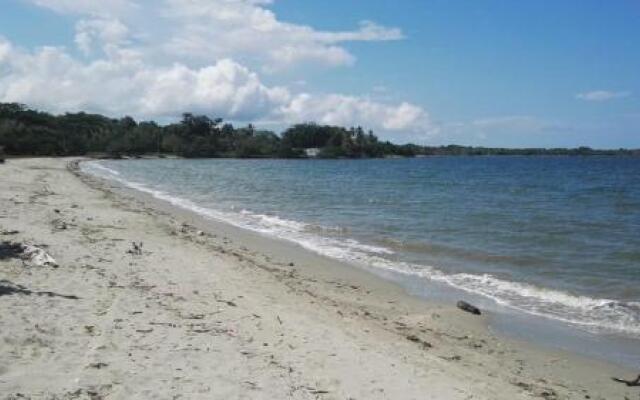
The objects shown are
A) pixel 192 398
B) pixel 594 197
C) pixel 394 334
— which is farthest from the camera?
pixel 594 197

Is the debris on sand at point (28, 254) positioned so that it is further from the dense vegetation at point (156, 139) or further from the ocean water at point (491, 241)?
the dense vegetation at point (156, 139)

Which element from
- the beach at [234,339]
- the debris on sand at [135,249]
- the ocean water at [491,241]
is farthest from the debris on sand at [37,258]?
the ocean water at [491,241]

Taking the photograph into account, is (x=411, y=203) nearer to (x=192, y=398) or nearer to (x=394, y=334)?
→ (x=394, y=334)

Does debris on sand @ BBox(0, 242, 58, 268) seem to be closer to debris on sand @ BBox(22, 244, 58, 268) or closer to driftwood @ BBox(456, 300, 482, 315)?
debris on sand @ BBox(22, 244, 58, 268)

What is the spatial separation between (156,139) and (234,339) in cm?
16496

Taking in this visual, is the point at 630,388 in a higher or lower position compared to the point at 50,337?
lower

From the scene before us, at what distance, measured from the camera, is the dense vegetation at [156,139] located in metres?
102

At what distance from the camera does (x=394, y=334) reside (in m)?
8.59

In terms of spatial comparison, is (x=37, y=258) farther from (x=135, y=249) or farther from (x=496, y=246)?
(x=496, y=246)

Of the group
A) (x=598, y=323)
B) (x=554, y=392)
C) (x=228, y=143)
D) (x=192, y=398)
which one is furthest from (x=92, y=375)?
(x=228, y=143)

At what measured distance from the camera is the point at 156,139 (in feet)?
541

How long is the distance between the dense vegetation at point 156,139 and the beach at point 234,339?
285 feet

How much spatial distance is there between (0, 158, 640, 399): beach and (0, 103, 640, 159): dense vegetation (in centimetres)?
8699

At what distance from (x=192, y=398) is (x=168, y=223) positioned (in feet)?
47.5
